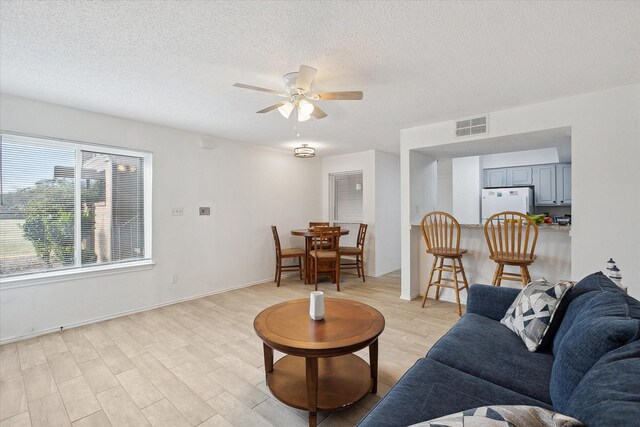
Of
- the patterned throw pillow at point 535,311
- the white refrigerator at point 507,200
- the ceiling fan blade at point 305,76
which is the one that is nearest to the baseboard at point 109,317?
the ceiling fan blade at point 305,76

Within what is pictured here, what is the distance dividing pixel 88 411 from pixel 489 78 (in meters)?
3.85

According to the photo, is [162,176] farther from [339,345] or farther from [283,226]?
[339,345]

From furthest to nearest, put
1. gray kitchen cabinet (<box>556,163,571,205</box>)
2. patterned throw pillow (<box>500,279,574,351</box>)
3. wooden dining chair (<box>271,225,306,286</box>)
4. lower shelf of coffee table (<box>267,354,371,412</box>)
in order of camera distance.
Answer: gray kitchen cabinet (<box>556,163,571,205</box>) < wooden dining chair (<box>271,225,306,286</box>) < lower shelf of coffee table (<box>267,354,371,412</box>) < patterned throw pillow (<box>500,279,574,351</box>)

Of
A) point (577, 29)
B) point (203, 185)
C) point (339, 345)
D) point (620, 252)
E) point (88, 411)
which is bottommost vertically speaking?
point (88, 411)

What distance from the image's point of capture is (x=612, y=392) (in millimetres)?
699

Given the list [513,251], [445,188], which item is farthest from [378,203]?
[513,251]

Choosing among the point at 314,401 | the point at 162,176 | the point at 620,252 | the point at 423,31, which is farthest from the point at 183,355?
the point at 620,252

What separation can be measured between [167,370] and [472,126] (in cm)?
395

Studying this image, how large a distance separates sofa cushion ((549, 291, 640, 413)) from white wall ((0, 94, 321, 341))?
4.07 m

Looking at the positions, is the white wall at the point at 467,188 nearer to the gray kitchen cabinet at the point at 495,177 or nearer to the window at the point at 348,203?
the gray kitchen cabinet at the point at 495,177

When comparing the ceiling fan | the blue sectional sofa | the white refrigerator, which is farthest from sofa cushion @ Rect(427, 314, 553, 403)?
the white refrigerator

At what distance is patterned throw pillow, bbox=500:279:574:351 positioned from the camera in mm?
1574

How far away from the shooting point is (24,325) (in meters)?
2.83

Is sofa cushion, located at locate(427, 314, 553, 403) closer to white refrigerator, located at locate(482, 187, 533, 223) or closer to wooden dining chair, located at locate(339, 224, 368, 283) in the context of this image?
wooden dining chair, located at locate(339, 224, 368, 283)
